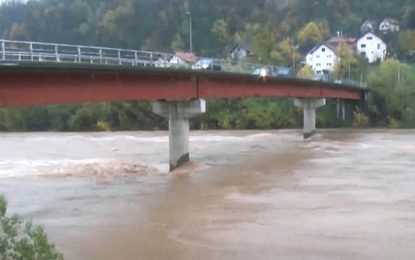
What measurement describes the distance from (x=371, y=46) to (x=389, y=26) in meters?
10.9

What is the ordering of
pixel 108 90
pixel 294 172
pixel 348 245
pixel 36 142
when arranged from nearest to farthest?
1. pixel 348 245
2. pixel 108 90
3. pixel 294 172
4. pixel 36 142

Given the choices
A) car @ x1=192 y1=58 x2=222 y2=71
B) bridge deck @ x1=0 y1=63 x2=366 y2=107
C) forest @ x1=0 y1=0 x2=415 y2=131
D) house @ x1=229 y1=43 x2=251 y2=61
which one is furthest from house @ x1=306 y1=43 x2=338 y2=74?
car @ x1=192 y1=58 x2=222 y2=71

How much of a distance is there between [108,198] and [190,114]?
51.6 feet

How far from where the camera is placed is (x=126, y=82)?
39.0m

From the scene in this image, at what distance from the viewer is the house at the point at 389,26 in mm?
165087

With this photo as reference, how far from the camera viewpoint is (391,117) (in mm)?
99625

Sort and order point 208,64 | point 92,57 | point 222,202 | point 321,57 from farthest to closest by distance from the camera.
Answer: point 321,57 → point 208,64 → point 92,57 → point 222,202

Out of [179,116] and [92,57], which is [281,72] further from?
[92,57]

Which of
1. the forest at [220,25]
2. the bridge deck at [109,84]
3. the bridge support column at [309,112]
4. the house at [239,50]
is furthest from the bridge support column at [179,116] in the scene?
the house at [239,50]

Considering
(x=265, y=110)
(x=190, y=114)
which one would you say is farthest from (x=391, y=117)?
(x=190, y=114)

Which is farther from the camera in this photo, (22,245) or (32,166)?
(32,166)

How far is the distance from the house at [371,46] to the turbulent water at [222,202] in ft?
330

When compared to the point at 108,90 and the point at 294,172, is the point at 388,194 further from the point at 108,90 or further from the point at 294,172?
the point at 108,90

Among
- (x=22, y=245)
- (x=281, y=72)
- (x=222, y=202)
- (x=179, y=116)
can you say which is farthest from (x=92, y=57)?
(x=281, y=72)
